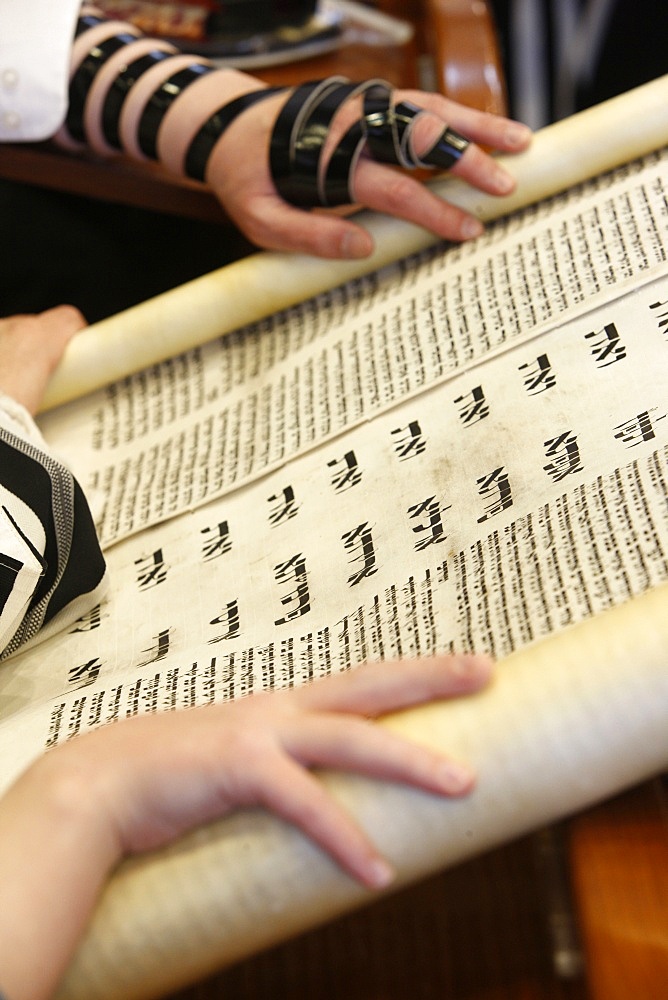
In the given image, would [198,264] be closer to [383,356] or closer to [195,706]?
[383,356]

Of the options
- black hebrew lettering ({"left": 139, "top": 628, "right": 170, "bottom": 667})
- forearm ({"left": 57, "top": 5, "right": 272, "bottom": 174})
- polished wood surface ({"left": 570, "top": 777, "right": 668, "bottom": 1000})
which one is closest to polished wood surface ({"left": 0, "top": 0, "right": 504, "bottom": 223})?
forearm ({"left": 57, "top": 5, "right": 272, "bottom": 174})

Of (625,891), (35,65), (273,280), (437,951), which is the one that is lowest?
(437,951)

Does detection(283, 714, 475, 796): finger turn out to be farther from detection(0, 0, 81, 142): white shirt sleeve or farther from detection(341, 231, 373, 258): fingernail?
detection(0, 0, 81, 142): white shirt sleeve

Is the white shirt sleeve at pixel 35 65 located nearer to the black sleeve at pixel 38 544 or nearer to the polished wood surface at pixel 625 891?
the black sleeve at pixel 38 544

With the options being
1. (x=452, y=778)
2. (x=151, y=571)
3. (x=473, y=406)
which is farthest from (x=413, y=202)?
(x=452, y=778)

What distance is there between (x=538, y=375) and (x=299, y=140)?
0.73 feet

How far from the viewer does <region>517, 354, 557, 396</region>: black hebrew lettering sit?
437 mm

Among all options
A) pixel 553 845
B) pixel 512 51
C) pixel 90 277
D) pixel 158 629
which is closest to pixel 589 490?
pixel 158 629

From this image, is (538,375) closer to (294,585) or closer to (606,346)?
(606,346)

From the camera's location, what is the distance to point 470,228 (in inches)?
21.5

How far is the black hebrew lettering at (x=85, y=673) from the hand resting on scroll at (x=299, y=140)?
0.28 meters

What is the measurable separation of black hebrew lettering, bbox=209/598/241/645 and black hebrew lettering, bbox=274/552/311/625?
2cm

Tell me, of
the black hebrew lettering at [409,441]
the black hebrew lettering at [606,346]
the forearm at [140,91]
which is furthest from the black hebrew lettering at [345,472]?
the forearm at [140,91]

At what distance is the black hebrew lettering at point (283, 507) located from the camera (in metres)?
0.47
